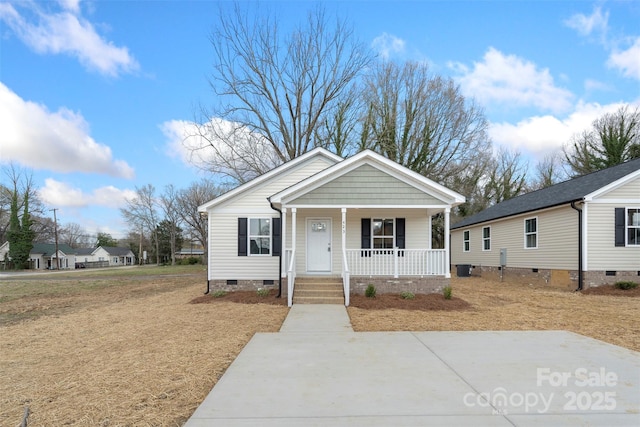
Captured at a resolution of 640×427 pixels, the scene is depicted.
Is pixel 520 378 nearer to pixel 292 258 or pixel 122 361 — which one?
pixel 122 361

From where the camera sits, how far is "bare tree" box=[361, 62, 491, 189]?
985 inches

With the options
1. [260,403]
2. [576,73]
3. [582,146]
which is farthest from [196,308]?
[582,146]

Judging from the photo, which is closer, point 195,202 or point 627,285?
point 627,285

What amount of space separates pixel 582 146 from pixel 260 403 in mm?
36332

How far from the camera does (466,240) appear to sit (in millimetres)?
24328

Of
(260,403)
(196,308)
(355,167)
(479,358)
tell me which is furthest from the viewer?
(355,167)

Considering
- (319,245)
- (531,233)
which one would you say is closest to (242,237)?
(319,245)

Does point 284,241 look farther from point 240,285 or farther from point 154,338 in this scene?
point 154,338

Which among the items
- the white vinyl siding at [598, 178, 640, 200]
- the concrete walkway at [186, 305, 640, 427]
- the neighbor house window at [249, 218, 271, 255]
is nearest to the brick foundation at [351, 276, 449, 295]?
the neighbor house window at [249, 218, 271, 255]

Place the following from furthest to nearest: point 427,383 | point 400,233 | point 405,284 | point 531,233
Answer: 1. point 531,233
2. point 400,233
3. point 405,284
4. point 427,383

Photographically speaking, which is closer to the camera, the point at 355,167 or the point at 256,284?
the point at 355,167

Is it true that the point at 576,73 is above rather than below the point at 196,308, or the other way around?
above

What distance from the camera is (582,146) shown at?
31484 mm

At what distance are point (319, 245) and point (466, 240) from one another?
1481cm
